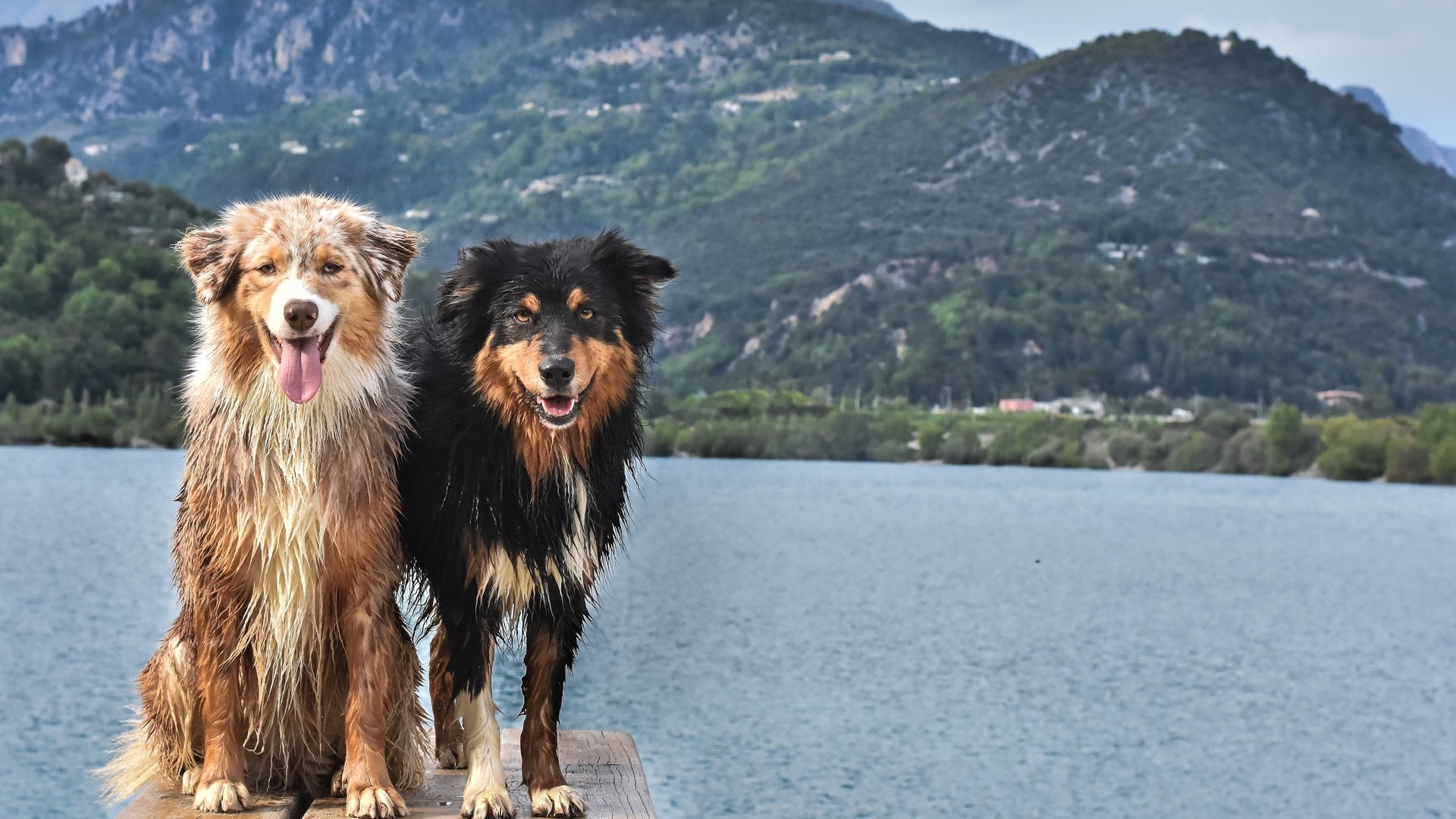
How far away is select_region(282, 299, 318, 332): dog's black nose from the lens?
4.60 m

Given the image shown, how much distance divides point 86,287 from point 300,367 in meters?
98.8

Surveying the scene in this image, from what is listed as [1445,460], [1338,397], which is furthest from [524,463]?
[1338,397]

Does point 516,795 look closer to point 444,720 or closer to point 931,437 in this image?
point 444,720

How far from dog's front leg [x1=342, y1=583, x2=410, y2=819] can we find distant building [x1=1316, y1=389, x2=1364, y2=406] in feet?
455

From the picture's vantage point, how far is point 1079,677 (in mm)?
34281

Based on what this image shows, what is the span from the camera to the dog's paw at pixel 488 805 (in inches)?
189

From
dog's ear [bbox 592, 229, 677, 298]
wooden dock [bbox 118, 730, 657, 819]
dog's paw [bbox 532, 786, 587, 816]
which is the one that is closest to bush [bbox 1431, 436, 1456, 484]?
wooden dock [bbox 118, 730, 657, 819]

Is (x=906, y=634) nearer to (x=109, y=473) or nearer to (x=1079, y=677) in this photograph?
(x=1079, y=677)

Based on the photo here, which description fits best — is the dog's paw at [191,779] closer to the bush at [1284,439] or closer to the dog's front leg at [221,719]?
the dog's front leg at [221,719]

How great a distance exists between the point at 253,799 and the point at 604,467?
152 centimetres

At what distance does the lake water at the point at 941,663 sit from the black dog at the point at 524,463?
3.22ft

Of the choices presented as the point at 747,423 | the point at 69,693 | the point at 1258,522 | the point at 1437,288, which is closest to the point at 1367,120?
the point at 1437,288

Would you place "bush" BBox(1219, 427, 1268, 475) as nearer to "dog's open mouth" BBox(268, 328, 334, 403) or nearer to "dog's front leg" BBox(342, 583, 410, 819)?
"dog's front leg" BBox(342, 583, 410, 819)

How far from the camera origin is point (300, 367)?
4695 millimetres
